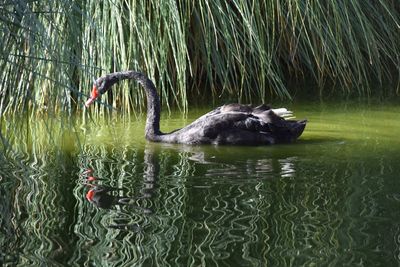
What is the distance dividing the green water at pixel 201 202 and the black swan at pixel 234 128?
3.5 inches

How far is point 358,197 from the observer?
495cm

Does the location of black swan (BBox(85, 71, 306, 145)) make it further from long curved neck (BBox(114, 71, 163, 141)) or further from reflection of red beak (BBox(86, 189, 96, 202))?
reflection of red beak (BBox(86, 189, 96, 202))

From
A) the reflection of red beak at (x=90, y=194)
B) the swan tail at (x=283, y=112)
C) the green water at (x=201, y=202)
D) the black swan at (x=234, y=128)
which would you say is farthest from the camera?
the swan tail at (x=283, y=112)

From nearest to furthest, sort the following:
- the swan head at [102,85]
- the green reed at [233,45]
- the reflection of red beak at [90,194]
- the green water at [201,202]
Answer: the green water at [201,202]
the reflection of red beak at [90,194]
the swan head at [102,85]
the green reed at [233,45]

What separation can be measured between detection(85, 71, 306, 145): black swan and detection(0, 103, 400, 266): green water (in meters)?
0.09

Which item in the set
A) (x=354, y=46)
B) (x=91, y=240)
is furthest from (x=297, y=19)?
(x=91, y=240)

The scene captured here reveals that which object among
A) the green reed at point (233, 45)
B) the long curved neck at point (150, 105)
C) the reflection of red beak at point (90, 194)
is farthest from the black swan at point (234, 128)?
the reflection of red beak at point (90, 194)

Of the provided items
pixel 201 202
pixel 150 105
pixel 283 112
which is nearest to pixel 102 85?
pixel 150 105

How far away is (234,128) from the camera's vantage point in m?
6.53

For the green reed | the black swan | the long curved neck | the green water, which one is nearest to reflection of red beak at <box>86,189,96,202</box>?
the green water

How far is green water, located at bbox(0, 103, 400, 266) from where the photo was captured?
13.3ft

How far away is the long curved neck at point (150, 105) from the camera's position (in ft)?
21.8

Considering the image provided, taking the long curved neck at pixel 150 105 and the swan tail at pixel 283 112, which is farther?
the swan tail at pixel 283 112

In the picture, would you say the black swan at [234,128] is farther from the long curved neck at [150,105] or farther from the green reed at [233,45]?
the green reed at [233,45]
